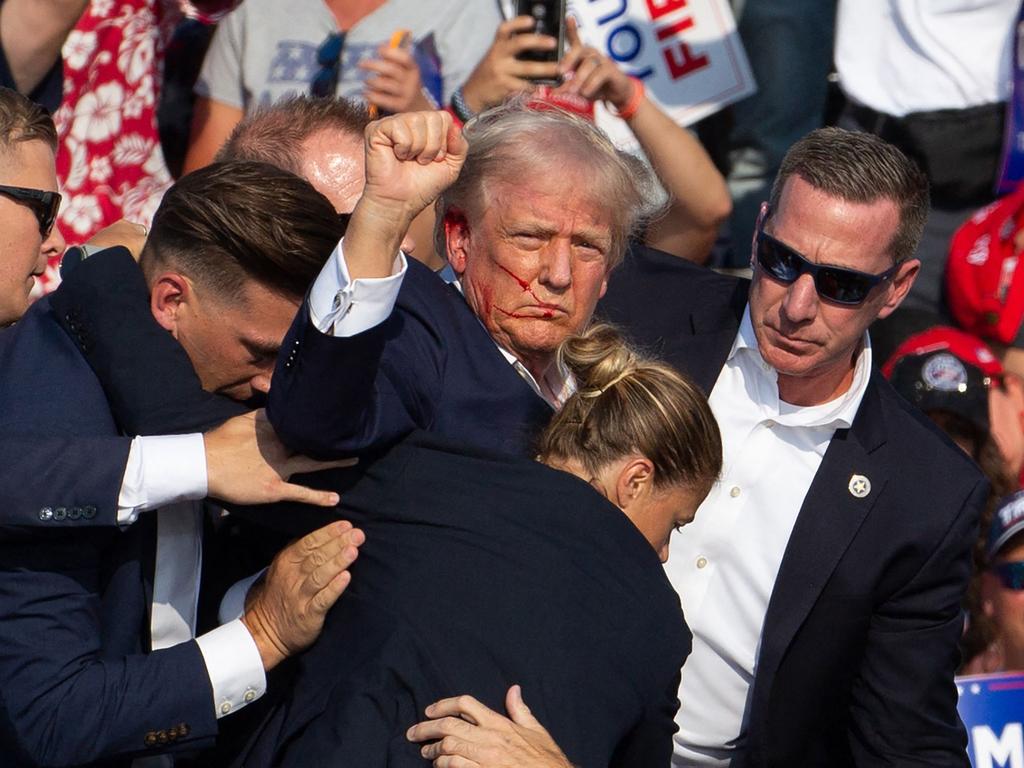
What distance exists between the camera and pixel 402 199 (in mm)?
2500

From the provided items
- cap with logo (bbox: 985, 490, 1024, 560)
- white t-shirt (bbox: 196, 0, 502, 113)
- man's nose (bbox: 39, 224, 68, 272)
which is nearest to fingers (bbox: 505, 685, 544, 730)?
man's nose (bbox: 39, 224, 68, 272)

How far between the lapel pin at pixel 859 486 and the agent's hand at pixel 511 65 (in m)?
1.46

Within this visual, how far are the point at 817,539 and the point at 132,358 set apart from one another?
5.62ft

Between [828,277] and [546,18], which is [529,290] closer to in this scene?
[828,277]

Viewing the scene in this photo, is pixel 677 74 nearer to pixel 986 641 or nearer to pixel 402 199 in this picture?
pixel 986 641

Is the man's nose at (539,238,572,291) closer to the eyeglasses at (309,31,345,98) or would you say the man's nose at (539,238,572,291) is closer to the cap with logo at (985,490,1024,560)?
the cap with logo at (985,490,1024,560)

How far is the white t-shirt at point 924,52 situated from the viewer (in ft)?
17.2

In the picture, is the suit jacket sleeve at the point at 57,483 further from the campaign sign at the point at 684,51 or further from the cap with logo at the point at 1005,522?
the campaign sign at the point at 684,51

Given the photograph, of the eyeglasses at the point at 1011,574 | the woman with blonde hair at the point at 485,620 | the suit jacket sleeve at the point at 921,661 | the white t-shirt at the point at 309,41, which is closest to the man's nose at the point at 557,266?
the woman with blonde hair at the point at 485,620

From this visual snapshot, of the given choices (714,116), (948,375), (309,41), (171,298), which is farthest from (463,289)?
(714,116)

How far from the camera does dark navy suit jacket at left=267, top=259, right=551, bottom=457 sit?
8.07 ft

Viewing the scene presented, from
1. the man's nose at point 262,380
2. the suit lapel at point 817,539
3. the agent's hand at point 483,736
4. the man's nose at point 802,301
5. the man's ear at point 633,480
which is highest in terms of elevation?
the man's nose at point 262,380

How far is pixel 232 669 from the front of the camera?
270 centimetres

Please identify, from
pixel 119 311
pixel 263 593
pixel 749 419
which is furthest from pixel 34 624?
pixel 749 419
